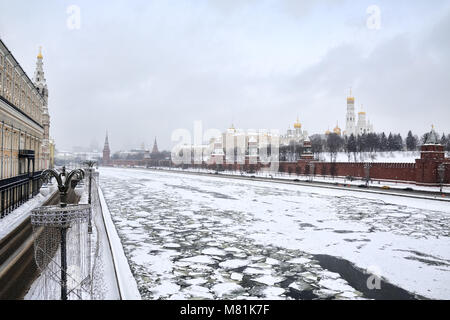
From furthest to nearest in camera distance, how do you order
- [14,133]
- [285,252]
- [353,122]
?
1. [353,122]
2. [14,133]
3. [285,252]

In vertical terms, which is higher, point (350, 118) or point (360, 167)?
point (350, 118)

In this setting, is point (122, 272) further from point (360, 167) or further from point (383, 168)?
point (360, 167)

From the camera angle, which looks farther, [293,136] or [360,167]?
[293,136]

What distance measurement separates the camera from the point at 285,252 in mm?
8914

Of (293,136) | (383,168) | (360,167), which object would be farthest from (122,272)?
(293,136)

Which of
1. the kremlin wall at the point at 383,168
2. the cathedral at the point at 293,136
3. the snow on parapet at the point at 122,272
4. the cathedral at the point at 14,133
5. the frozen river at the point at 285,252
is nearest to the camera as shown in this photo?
the snow on parapet at the point at 122,272

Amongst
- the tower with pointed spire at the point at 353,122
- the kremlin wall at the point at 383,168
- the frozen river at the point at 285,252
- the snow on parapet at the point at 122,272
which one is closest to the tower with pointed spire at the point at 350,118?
the tower with pointed spire at the point at 353,122

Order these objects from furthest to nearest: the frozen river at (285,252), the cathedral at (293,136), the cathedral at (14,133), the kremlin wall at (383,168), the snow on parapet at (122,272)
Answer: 1. the cathedral at (293,136)
2. the kremlin wall at (383,168)
3. the cathedral at (14,133)
4. the frozen river at (285,252)
5. the snow on parapet at (122,272)

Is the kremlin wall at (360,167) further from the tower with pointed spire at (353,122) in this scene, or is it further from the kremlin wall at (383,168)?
the tower with pointed spire at (353,122)

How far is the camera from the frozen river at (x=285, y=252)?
6.39 m

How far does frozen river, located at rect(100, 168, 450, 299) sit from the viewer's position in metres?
6.39

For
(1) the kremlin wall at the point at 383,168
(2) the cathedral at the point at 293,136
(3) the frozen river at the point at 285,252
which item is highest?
(2) the cathedral at the point at 293,136

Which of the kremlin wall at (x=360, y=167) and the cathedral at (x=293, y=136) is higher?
the cathedral at (x=293, y=136)
